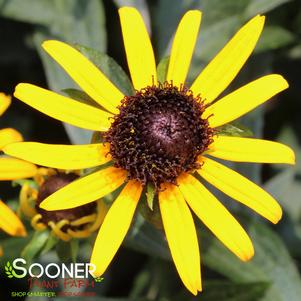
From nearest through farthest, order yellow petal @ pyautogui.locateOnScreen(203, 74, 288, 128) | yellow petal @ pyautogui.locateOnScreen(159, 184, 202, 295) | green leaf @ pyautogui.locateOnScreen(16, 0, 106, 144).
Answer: yellow petal @ pyautogui.locateOnScreen(159, 184, 202, 295) → yellow petal @ pyautogui.locateOnScreen(203, 74, 288, 128) → green leaf @ pyautogui.locateOnScreen(16, 0, 106, 144)

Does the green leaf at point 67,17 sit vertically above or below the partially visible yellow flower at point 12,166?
above

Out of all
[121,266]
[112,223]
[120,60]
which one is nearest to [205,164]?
[112,223]

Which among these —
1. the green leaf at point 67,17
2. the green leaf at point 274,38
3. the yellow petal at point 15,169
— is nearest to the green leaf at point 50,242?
the yellow petal at point 15,169

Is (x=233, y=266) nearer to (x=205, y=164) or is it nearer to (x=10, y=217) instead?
(x=205, y=164)

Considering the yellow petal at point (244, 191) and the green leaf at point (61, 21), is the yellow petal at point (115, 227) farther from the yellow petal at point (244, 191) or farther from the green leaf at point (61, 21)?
the green leaf at point (61, 21)

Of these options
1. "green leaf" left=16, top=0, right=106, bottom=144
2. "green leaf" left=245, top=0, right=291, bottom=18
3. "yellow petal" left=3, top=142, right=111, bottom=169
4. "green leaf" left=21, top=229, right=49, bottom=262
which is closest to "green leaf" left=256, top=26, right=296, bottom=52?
"green leaf" left=245, top=0, right=291, bottom=18

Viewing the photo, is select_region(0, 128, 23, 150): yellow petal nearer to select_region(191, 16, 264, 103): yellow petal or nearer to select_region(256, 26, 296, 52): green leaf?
select_region(191, 16, 264, 103): yellow petal

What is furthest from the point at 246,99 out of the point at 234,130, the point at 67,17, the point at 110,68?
the point at 67,17
